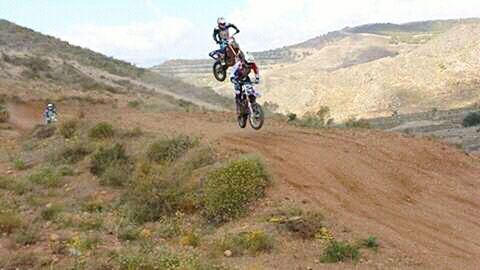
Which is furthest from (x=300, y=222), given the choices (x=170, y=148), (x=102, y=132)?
(x=102, y=132)

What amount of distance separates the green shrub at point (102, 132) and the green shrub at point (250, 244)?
9.51m

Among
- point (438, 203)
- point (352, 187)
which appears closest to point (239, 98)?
point (352, 187)

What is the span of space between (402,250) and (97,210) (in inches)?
251

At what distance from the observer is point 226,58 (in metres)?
16.9

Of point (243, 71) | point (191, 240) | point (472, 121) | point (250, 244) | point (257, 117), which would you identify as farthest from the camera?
point (472, 121)

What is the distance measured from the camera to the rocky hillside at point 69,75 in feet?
146

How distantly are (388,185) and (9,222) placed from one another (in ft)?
24.5

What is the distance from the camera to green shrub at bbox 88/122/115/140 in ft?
62.1

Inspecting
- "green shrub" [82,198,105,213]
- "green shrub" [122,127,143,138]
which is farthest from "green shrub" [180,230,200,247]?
"green shrub" [122,127,143,138]

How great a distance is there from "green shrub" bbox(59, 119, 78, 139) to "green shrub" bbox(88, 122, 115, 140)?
7.80ft

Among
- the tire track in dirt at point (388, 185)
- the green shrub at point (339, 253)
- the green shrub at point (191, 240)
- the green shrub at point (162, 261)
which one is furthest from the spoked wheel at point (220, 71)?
the green shrub at point (162, 261)

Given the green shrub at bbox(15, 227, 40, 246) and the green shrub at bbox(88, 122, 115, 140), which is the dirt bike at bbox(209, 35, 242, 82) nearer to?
the green shrub at bbox(88, 122, 115, 140)

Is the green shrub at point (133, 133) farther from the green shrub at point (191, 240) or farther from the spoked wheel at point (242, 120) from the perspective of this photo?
the green shrub at point (191, 240)

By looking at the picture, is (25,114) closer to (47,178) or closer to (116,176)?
(47,178)
